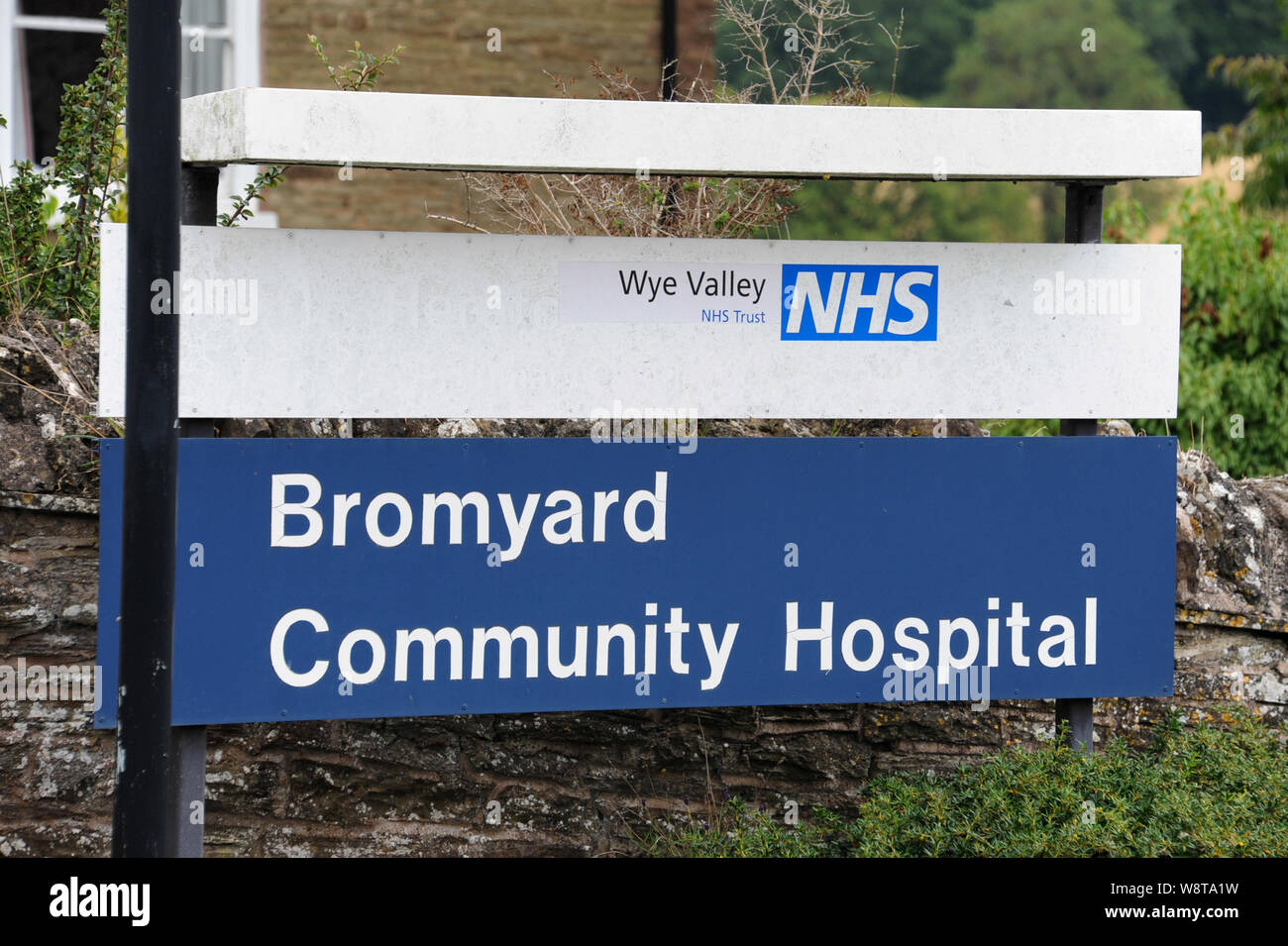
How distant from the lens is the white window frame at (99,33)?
825 centimetres

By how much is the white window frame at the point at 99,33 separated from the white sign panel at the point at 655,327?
4.20m

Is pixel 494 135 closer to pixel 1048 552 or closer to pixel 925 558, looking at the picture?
pixel 925 558

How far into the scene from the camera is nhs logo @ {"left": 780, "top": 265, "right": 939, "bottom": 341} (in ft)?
14.3

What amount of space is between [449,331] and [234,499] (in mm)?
800

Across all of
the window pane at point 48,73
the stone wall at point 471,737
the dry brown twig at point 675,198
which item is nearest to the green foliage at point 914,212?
the window pane at point 48,73

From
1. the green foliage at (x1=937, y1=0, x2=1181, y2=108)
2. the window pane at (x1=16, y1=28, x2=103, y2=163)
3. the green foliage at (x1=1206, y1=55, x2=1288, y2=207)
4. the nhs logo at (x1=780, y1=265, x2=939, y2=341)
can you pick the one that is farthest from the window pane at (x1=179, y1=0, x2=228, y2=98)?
the green foliage at (x1=937, y1=0, x2=1181, y2=108)

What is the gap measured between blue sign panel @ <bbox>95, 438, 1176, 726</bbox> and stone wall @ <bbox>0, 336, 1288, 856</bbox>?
1.38ft

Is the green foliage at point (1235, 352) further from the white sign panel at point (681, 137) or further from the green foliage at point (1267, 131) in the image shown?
the white sign panel at point (681, 137)

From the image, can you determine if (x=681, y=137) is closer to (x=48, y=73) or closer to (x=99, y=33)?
(x=99, y=33)

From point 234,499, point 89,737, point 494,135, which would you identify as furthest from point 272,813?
point 494,135

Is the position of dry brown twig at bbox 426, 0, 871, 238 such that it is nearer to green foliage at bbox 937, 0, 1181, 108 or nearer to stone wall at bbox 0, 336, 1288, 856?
stone wall at bbox 0, 336, 1288, 856

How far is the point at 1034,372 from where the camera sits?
177 inches

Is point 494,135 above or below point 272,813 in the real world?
above

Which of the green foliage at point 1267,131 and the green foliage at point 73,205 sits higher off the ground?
the green foliage at point 1267,131
